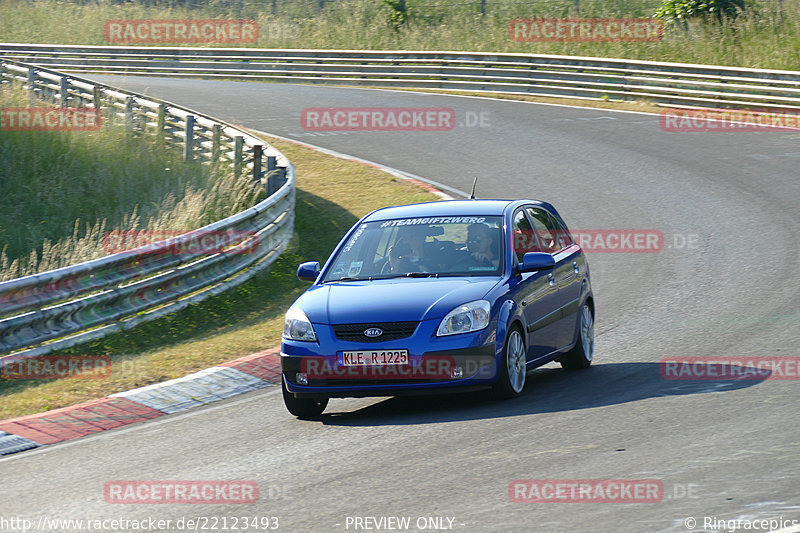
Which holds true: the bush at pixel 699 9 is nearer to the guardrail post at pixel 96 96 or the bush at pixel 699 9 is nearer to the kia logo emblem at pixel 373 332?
the guardrail post at pixel 96 96

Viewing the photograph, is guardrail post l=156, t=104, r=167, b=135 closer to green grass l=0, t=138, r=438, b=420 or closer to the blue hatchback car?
green grass l=0, t=138, r=438, b=420

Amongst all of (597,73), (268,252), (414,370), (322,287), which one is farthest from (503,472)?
(597,73)

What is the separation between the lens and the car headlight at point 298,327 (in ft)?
28.6

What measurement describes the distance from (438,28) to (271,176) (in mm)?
22255

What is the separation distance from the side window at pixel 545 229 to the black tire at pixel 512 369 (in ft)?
4.95

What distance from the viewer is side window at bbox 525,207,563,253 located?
1043 centimetres

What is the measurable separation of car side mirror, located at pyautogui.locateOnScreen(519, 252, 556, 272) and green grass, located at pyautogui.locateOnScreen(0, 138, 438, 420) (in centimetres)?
344

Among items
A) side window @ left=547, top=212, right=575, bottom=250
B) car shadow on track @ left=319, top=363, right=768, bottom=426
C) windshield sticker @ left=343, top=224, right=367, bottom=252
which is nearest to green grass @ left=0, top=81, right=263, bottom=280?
windshield sticker @ left=343, top=224, right=367, bottom=252

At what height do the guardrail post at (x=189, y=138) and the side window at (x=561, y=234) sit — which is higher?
the side window at (x=561, y=234)

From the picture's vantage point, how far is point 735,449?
23.0 ft
